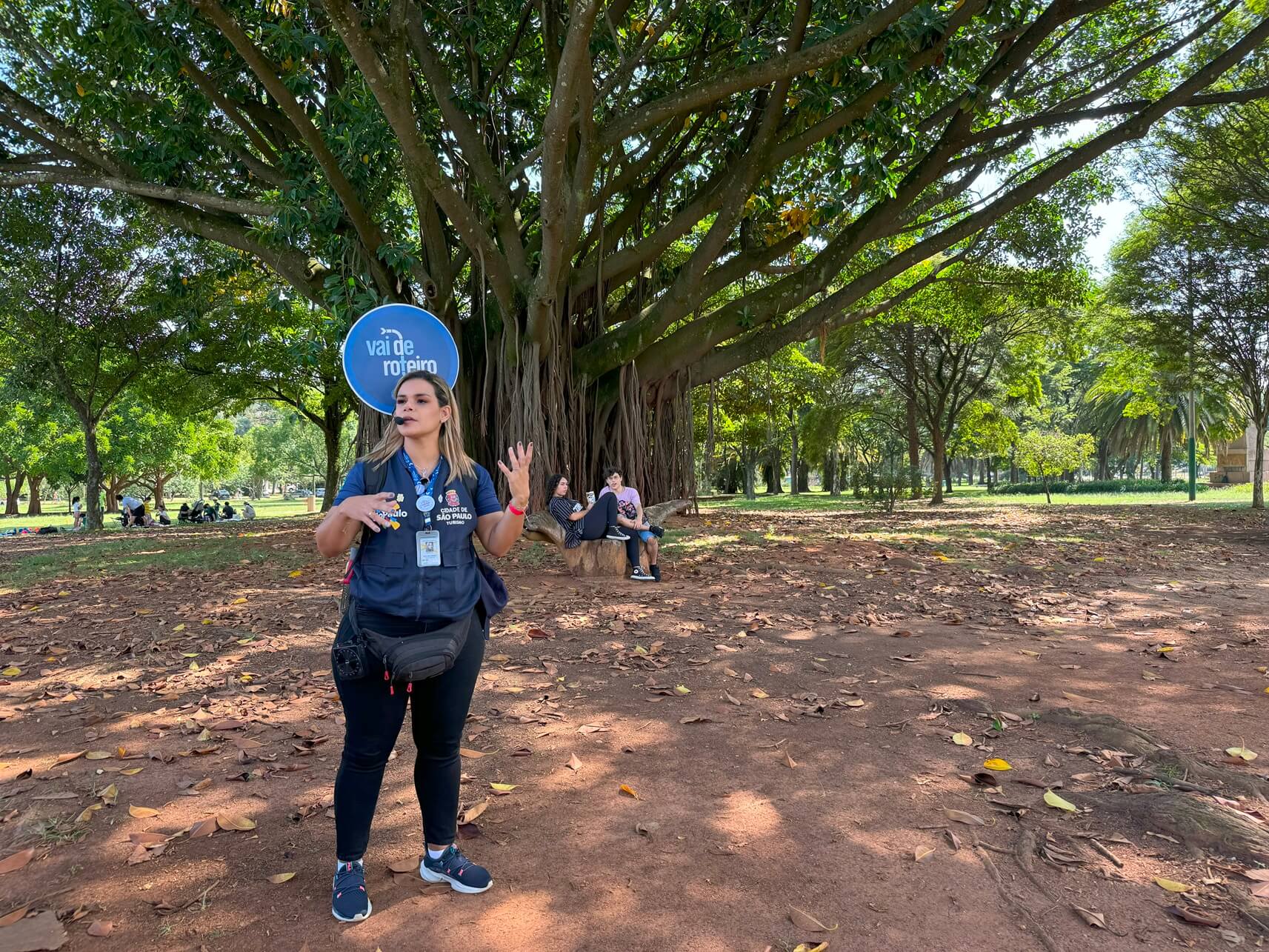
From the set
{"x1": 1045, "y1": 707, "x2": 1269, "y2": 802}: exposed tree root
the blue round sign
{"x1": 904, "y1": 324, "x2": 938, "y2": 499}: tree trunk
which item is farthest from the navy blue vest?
{"x1": 904, "y1": 324, "x2": 938, "y2": 499}: tree trunk

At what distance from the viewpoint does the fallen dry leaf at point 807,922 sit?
6.88 feet

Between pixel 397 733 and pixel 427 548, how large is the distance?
0.55 m

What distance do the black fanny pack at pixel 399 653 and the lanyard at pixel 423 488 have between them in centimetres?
32

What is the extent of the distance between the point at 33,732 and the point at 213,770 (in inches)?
46.2

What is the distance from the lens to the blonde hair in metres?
2.37

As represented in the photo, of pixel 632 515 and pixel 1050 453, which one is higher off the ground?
pixel 1050 453

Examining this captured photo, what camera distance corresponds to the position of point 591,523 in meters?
7.82

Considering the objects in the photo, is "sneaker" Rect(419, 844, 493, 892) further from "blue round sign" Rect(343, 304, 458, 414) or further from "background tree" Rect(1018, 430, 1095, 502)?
"background tree" Rect(1018, 430, 1095, 502)

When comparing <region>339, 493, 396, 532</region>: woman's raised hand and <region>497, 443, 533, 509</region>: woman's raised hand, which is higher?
<region>497, 443, 533, 509</region>: woman's raised hand

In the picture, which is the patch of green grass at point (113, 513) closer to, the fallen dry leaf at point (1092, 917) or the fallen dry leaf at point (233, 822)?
the fallen dry leaf at point (233, 822)

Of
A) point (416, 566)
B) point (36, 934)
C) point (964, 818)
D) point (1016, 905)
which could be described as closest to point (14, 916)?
point (36, 934)

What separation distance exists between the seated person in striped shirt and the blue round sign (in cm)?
391

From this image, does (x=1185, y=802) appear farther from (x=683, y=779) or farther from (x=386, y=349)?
(x=386, y=349)

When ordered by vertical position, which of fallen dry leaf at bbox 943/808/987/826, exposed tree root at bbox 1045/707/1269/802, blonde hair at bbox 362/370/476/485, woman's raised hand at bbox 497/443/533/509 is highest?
blonde hair at bbox 362/370/476/485
